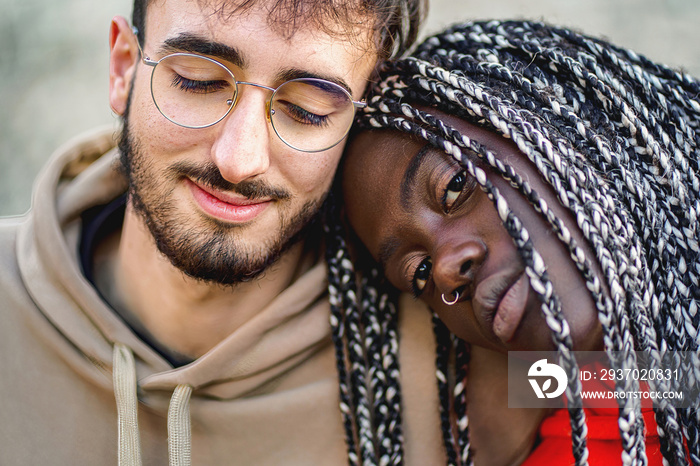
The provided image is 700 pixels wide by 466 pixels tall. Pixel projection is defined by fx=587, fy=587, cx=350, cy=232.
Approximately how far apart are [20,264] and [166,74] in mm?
922

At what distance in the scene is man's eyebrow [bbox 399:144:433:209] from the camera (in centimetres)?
173

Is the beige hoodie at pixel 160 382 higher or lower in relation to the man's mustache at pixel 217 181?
lower

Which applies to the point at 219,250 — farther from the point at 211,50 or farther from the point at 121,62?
the point at 121,62

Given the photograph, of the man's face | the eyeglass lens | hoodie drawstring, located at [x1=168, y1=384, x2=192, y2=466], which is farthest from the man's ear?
hoodie drawstring, located at [x1=168, y1=384, x2=192, y2=466]

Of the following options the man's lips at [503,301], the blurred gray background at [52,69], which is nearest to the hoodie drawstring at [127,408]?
the man's lips at [503,301]

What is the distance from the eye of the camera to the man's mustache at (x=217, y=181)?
1.69 metres

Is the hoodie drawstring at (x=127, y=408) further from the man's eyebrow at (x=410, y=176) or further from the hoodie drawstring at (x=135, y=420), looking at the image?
the man's eyebrow at (x=410, y=176)

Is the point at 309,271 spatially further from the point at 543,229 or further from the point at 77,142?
the point at 77,142

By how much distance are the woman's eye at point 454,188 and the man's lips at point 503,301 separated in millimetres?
256

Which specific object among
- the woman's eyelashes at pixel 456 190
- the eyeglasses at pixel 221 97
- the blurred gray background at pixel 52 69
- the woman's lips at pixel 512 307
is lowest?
the woman's lips at pixel 512 307

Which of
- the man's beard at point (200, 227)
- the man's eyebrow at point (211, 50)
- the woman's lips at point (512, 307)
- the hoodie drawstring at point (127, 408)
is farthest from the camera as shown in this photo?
the hoodie drawstring at point (127, 408)

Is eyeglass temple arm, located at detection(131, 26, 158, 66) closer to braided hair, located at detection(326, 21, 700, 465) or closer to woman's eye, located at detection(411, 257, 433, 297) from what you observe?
braided hair, located at detection(326, 21, 700, 465)

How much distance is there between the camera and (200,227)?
175 centimetres

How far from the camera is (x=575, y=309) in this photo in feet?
4.99
